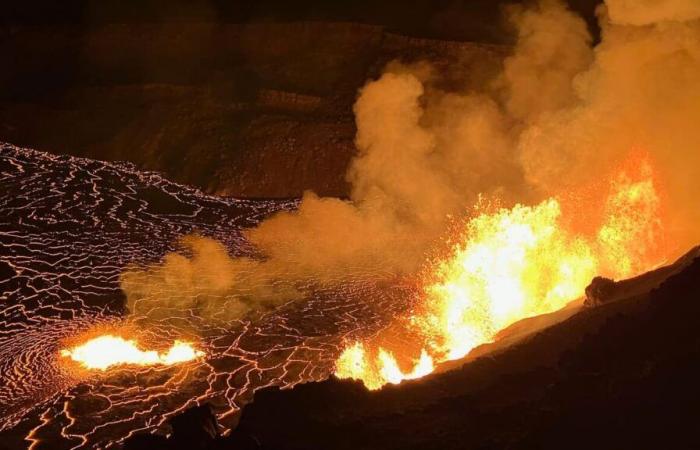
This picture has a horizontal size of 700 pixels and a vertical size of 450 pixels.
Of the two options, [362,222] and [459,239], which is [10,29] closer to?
[362,222]

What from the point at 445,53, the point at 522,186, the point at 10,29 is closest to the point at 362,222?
the point at 522,186

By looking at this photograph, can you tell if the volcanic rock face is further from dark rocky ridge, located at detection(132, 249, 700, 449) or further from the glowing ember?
the glowing ember


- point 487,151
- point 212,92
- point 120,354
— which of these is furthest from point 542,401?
point 212,92

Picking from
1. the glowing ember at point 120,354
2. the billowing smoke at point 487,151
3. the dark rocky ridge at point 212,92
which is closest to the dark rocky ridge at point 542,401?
the glowing ember at point 120,354

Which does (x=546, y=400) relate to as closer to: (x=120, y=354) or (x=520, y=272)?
(x=520, y=272)

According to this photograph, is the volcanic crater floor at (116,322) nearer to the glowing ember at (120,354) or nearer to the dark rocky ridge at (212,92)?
the glowing ember at (120,354)
